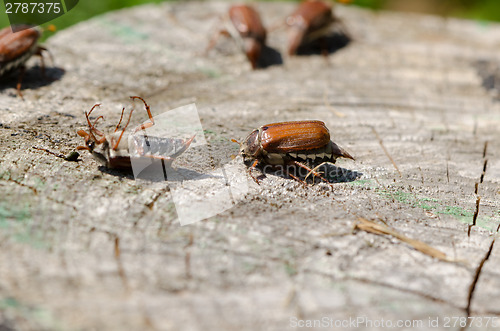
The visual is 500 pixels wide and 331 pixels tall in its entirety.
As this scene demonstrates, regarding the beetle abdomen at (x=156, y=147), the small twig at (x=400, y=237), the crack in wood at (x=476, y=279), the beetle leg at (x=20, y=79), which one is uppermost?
the beetle leg at (x=20, y=79)

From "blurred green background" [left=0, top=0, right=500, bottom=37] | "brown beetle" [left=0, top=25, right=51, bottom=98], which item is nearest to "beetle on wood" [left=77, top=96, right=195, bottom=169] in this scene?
Answer: "brown beetle" [left=0, top=25, right=51, bottom=98]

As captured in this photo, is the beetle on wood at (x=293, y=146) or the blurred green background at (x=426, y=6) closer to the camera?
the beetle on wood at (x=293, y=146)

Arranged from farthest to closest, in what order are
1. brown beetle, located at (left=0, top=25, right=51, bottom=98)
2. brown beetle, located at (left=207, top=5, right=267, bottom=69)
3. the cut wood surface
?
brown beetle, located at (left=207, top=5, right=267, bottom=69) → brown beetle, located at (left=0, top=25, right=51, bottom=98) → the cut wood surface

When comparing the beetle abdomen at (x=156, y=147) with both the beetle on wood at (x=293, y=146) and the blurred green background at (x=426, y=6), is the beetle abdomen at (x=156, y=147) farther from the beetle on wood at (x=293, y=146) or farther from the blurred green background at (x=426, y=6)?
the blurred green background at (x=426, y=6)

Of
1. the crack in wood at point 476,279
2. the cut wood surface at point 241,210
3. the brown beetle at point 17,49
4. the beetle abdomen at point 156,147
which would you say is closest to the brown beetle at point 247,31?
the cut wood surface at point 241,210

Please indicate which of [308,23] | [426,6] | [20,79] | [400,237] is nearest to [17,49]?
[20,79]

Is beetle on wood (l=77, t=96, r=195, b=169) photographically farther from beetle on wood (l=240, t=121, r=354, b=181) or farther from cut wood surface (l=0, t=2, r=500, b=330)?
beetle on wood (l=240, t=121, r=354, b=181)
